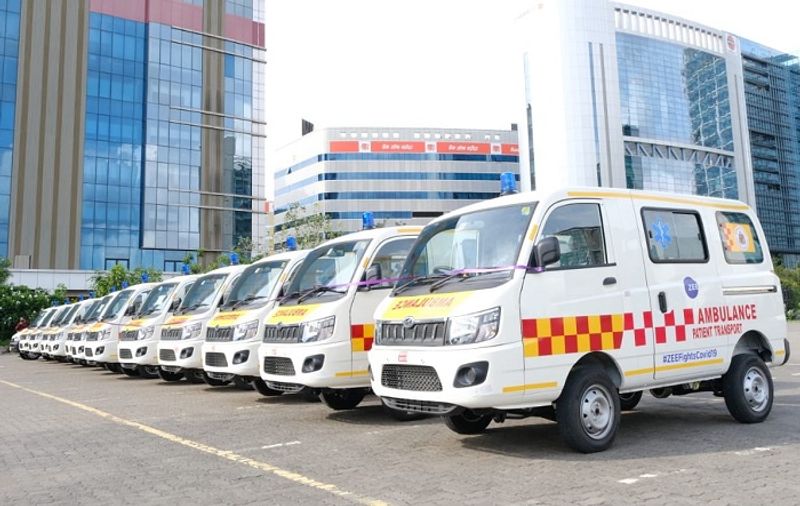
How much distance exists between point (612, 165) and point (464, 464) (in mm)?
85345

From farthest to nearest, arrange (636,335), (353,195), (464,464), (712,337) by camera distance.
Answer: (353,195), (712,337), (636,335), (464,464)

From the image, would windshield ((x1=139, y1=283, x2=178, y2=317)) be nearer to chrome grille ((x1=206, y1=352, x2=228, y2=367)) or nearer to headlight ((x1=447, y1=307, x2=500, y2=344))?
chrome grille ((x1=206, y1=352, x2=228, y2=367))

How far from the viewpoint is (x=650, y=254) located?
6332mm

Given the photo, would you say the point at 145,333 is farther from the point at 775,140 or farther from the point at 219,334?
the point at 775,140

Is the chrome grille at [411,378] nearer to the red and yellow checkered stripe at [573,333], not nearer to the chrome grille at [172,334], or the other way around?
the red and yellow checkered stripe at [573,333]

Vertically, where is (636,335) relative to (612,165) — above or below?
below

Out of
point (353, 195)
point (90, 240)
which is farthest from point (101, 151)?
point (353, 195)

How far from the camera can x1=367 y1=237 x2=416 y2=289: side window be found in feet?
26.9

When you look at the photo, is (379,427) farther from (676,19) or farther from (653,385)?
(676,19)

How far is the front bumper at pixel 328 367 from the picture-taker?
7523 mm

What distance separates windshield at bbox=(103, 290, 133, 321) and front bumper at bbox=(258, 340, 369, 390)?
30.3ft

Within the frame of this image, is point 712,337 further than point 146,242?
No

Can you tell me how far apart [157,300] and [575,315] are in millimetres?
10673

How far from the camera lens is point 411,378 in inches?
224
